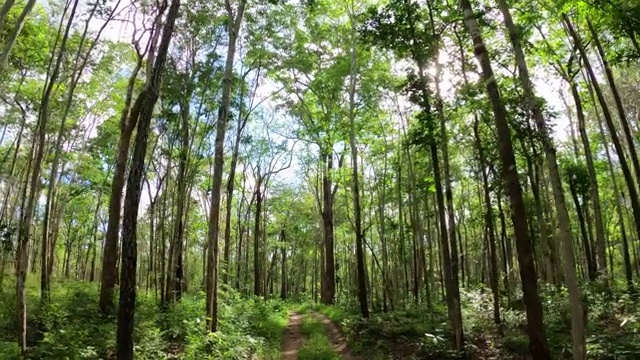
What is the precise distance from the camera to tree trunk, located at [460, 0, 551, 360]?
712 cm

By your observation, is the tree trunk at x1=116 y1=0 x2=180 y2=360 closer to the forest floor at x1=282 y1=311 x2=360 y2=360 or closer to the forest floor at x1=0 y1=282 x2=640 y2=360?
the forest floor at x1=0 y1=282 x2=640 y2=360

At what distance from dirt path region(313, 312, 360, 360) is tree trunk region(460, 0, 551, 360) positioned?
543cm

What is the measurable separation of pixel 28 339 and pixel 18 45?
1012 centimetres

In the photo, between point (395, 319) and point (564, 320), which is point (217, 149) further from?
point (564, 320)

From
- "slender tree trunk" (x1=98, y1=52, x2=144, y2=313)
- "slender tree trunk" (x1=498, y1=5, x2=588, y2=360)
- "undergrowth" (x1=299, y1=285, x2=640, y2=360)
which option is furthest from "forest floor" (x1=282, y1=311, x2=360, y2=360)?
"slender tree trunk" (x1=498, y1=5, x2=588, y2=360)

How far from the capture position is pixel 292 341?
14172mm

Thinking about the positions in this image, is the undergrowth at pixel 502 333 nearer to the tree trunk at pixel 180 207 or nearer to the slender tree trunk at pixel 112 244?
the tree trunk at pixel 180 207

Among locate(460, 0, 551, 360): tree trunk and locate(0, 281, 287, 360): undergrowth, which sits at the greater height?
locate(460, 0, 551, 360): tree trunk

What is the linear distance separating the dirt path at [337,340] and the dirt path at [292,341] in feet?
3.38

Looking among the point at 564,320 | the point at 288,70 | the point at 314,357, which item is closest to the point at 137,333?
the point at 314,357

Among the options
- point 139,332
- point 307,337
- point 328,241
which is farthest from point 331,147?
point 139,332

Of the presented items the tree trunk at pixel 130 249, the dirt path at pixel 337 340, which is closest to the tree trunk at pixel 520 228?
the dirt path at pixel 337 340

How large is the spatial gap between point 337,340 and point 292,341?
153 centimetres

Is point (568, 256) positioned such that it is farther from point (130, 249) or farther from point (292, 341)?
point (292, 341)
